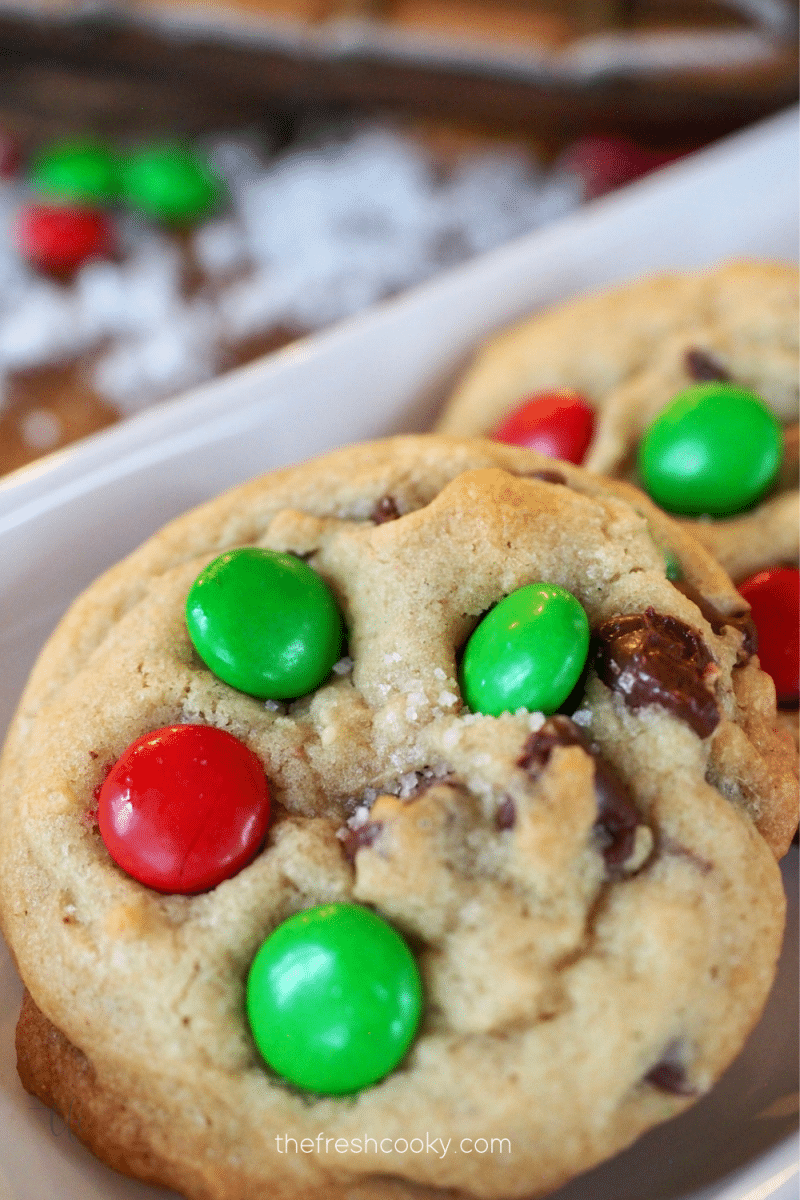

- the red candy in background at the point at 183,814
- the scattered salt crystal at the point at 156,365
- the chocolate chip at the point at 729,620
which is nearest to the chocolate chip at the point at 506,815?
the red candy in background at the point at 183,814

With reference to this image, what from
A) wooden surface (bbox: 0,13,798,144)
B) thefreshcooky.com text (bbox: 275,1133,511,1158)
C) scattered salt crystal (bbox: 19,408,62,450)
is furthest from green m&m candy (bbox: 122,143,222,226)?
thefreshcooky.com text (bbox: 275,1133,511,1158)

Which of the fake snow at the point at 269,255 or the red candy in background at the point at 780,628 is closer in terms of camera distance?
the red candy in background at the point at 780,628

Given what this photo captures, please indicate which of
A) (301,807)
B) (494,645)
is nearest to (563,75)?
(494,645)

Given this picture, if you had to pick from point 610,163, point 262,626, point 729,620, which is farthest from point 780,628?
point 610,163

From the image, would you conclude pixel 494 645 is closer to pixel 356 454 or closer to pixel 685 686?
pixel 685 686

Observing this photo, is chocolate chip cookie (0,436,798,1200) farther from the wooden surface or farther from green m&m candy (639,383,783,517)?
the wooden surface

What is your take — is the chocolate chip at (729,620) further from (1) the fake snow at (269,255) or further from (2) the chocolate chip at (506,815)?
(1) the fake snow at (269,255)
